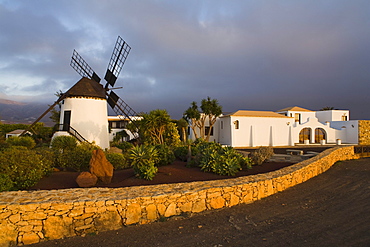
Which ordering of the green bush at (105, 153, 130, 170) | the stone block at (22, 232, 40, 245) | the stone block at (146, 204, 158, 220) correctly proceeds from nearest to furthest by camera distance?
the stone block at (22, 232, 40, 245) → the stone block at (146, 204, 158, 220) → the green bush at (105, 153, 130, 170)

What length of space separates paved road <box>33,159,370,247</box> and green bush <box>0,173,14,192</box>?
9.37 feet

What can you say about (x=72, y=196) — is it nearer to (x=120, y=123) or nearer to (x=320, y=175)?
(x=320, y=175)

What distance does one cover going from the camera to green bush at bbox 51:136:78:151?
51.6 ft

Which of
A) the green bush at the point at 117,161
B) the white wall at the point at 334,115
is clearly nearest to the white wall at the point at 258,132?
the white wall at the point at 334,115

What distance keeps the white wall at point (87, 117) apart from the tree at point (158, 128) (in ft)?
11.5

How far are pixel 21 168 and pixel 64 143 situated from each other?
29.2 ft

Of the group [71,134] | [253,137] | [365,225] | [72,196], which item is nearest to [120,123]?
[71,134]

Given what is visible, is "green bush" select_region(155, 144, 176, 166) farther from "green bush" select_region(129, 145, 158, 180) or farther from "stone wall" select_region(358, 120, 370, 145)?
"stone wall" select_region(358, 120, 370, 145)

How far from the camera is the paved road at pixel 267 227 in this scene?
471 centimetres

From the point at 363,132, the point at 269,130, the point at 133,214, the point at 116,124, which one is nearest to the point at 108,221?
the point at 133,214

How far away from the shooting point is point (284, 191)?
330 inches

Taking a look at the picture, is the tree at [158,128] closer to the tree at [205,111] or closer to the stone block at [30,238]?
the tree at [205,111]

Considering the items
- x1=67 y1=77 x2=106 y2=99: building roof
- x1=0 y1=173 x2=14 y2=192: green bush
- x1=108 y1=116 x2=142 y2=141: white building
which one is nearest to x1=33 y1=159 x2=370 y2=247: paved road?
x1=0 y1=173 x2=14 y2=192: green bush

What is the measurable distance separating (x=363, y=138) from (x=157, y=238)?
34.3 metres
